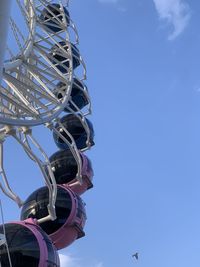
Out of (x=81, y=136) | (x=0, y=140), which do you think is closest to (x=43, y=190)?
(x=0, y=140)

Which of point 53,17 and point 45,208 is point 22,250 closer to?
point 45,208

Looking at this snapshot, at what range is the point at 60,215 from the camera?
55.2ft

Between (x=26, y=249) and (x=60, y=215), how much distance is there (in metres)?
4.30

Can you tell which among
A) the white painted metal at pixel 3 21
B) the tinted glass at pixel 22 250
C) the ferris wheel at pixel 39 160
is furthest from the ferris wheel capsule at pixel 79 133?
the white painted metal at pixel 3 21

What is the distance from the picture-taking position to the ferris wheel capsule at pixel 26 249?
12445 millimetres

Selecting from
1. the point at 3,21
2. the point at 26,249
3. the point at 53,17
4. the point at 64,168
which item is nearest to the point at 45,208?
the point at 26,249

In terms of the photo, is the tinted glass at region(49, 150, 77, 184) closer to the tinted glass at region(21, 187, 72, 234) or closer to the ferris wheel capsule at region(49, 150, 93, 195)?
the ferris wheel capsule at region(49, 150, 93, 195)

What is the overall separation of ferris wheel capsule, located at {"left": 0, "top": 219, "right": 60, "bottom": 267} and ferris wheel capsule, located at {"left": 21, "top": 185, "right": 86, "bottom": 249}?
333cm

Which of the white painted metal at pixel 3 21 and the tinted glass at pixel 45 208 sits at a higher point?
the tinted glass at pixel 45 208

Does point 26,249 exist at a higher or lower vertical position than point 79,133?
lower

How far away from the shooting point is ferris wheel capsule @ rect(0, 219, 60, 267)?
12445mm

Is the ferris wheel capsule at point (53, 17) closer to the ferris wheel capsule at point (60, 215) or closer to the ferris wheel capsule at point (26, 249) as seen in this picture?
the ferris wheel capsule at point (60, 215)

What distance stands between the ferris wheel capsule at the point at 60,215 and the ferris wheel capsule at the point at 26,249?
10.9 feet

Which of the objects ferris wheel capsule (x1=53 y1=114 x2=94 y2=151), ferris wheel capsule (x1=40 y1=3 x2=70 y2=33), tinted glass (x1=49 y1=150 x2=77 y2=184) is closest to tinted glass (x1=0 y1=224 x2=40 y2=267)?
tinted glass (x1=49 y1=150 x2=77 y2=184)
